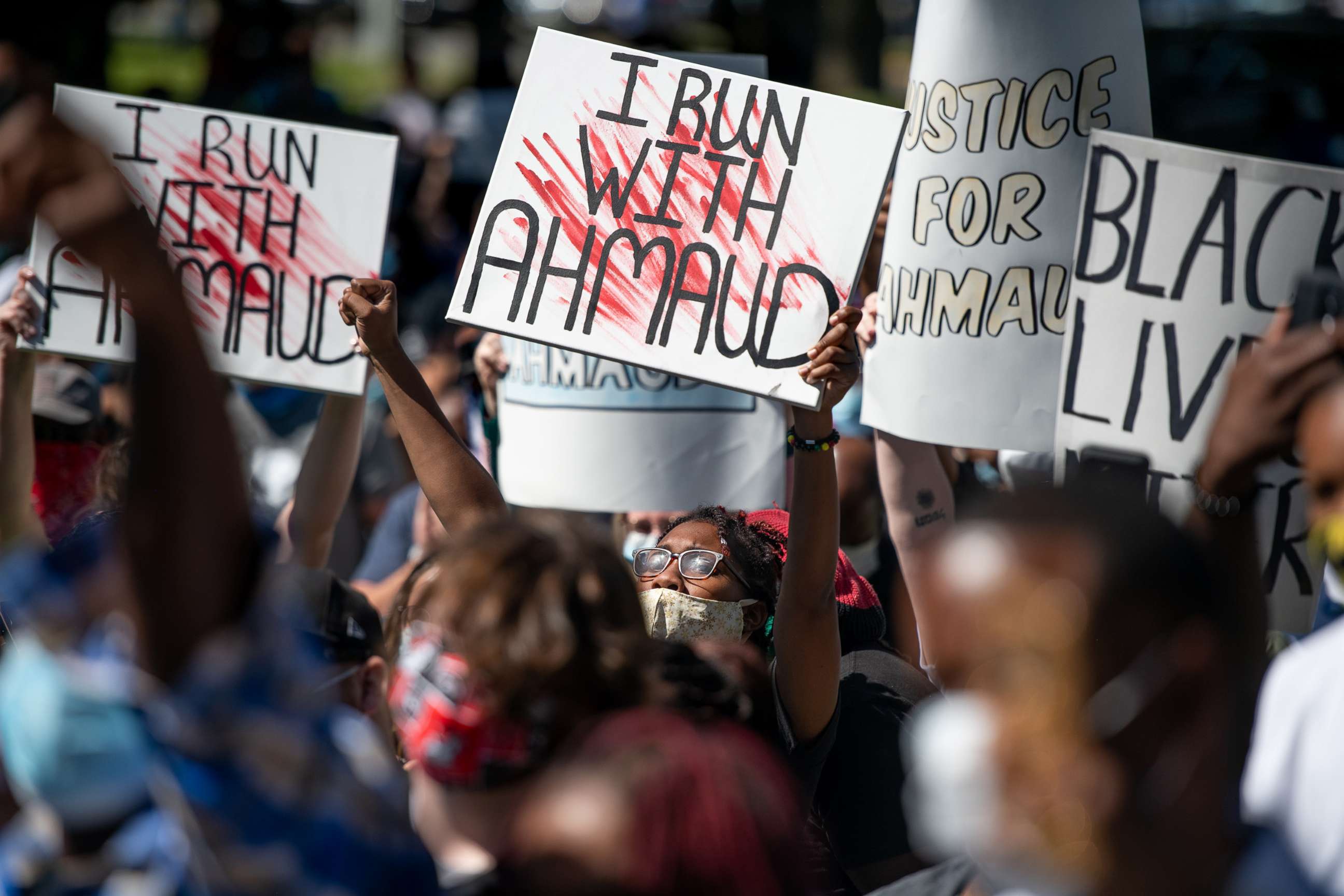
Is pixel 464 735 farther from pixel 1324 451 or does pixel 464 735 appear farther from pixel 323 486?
pixel 323 486

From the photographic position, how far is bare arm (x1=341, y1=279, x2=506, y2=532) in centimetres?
264

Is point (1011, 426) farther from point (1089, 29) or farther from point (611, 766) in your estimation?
point (611, 766)

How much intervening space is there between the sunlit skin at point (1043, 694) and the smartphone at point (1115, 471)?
204mm

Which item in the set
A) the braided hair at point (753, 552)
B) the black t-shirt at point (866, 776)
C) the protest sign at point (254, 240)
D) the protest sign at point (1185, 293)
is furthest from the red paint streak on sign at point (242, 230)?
the protest sign at point (1185, 293)

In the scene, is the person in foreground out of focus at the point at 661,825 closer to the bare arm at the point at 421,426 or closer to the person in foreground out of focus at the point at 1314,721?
the person in foreground out of focus at the point at 1314,721

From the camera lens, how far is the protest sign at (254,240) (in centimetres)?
352

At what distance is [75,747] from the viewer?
4.57 feet

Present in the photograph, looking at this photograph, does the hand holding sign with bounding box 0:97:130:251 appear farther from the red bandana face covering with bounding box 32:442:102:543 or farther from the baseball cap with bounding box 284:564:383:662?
the red bandana face covering with bounding box 32:442:102:543

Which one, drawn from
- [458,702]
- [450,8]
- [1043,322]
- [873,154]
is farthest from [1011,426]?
[450,8]

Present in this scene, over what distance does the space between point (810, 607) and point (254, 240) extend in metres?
1.90

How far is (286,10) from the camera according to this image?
10023mm

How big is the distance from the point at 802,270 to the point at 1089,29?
84cm

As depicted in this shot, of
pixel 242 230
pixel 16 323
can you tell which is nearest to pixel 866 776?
pixel 242 230

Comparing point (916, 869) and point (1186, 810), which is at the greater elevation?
point (1186, 810)
